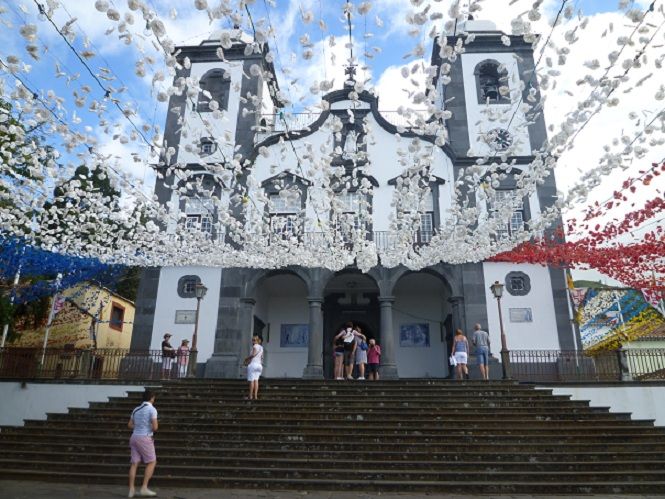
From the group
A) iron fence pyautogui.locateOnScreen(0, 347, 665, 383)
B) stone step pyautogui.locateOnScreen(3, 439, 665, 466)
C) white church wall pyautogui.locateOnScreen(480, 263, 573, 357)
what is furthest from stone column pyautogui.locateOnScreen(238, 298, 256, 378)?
white church wall pyautogui.locateOnScreen(480, 263, 573, 357)

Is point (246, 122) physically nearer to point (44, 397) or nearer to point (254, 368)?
point (254, 368)

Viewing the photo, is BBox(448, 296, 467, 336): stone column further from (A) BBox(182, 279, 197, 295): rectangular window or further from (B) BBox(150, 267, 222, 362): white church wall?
(A) BBox(182, 279, 197, 295): rectangular window

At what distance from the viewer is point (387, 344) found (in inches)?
617

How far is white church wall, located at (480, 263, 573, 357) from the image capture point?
15312 millimetres

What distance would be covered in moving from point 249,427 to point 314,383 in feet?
9.99

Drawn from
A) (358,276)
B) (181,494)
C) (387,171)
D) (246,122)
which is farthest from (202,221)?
(181,494)

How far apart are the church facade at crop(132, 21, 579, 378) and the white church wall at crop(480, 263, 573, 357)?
32 mm

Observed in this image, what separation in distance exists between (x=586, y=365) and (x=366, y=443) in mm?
8341

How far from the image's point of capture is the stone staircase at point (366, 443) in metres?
7.74

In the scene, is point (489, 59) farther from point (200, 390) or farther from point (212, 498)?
point (212, 498)

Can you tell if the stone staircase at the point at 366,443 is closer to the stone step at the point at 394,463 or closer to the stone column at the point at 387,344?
the stone step at the point at 394,463

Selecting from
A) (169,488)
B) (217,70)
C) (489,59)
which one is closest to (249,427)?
(169,488)

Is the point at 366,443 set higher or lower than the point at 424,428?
lower

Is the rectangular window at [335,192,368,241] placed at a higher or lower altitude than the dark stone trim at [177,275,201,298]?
higher
